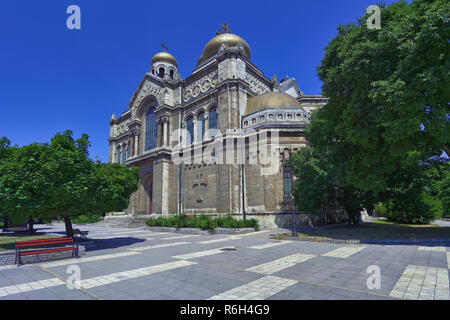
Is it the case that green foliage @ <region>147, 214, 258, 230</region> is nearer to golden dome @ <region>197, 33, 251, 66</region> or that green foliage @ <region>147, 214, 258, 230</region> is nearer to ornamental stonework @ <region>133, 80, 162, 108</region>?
ornamental stonework @ <region>133, 80, 162, 108</region>

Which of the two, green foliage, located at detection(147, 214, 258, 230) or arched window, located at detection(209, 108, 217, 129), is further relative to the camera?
arched window, located at detection(209, 108, 217, 129)

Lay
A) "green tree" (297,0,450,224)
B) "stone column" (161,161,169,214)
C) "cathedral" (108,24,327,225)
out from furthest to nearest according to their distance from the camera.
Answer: "stone column" (161,161,169,214) → "cathedral" (108,24,327,225) → "green tree" (297,0,450,224)

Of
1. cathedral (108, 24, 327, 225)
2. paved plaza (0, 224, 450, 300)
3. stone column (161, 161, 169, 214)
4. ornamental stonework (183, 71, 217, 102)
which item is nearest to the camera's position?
paved plaza (0, 224, 450, 300)

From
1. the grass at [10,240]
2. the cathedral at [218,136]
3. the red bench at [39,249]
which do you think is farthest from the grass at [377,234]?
the grass at [10,240]

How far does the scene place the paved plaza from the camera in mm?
5238

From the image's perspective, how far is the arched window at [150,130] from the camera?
Answer: 115 ft

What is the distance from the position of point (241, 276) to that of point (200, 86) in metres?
27.4

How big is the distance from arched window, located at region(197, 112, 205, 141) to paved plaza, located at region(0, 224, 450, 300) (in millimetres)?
20667

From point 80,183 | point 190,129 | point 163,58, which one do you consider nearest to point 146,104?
point 190,129

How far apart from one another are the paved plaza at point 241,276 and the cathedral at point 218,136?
410 inches

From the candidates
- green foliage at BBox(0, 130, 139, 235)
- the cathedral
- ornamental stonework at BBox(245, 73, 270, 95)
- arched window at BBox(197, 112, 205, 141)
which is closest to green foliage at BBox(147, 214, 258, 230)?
the cathedral

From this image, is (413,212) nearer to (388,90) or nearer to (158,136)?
(388,90)

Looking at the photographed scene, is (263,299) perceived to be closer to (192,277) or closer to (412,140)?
(192,277)

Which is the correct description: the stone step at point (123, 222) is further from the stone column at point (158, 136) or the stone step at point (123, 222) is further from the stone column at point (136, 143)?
the stone column at point (136, 143)
